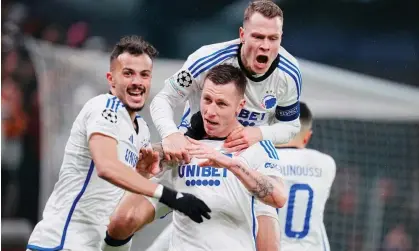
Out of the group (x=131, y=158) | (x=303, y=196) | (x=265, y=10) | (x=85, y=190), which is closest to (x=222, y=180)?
(x=131, y=158)

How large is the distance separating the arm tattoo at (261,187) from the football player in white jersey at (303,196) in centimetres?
103

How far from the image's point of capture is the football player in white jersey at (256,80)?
3406 mm

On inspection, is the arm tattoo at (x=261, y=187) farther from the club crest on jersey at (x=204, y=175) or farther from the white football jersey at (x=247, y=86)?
the white football jersey at (x=247, y=86)

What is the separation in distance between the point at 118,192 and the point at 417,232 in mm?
2831

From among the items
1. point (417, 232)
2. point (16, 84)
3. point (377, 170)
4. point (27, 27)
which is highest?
point (27, 27)

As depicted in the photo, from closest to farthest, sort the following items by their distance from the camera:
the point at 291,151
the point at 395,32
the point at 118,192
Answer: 1. the point at 118,192
2. the point at 291,151
3. the point at 395,32

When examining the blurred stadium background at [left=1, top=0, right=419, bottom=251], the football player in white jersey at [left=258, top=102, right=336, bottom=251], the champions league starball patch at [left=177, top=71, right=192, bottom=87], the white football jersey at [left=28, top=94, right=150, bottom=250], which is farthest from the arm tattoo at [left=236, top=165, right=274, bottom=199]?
the blurred stadium background at [left=1, top=0, right=419, bottom=251]

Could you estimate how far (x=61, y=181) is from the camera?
3262 mm

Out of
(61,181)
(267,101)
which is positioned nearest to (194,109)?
(267,101)

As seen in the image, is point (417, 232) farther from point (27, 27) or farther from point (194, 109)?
point (27, 27)

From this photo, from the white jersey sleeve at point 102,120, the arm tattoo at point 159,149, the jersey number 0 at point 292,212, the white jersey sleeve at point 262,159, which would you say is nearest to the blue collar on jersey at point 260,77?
the white jersey sleeve at point 262,159

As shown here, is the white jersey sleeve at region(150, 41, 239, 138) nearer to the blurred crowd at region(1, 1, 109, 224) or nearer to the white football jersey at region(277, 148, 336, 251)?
the white football jersey at region(277, 148, 336, 251)

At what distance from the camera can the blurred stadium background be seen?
5.15 meters

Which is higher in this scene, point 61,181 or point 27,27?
point 27,27
